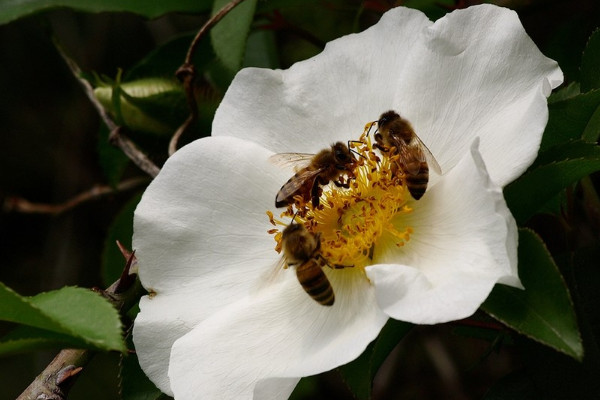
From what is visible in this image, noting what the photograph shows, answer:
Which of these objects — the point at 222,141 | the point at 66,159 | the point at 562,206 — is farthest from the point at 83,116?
the point at 562,206

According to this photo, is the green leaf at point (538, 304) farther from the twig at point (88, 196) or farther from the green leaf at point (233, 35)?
the twig at point (88, 196)

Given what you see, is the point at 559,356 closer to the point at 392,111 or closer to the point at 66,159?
the point at 392,111

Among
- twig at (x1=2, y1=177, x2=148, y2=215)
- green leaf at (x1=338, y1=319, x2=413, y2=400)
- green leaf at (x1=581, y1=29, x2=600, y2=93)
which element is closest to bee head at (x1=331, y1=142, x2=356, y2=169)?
green leaf at (x1=338, y1=319, x2=413, y2=400)

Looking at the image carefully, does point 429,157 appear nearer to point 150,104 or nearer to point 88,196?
point 150,104

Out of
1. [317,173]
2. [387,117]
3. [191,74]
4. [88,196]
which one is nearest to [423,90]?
[387,117]

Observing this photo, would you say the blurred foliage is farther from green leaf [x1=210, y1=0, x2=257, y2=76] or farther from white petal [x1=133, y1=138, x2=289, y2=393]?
white petal [x1=133, y1=138, x2=289, y2=393]

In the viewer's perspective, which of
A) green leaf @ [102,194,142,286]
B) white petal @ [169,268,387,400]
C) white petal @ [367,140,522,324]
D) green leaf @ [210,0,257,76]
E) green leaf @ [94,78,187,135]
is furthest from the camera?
green leaf @ [102,194,142,286]
